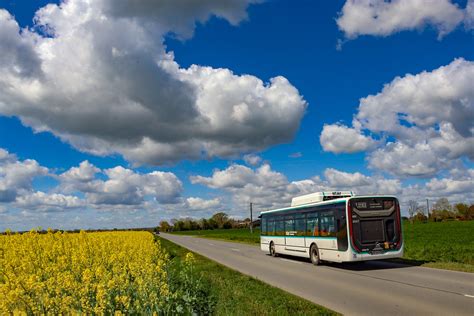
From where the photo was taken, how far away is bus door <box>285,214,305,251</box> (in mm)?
21422

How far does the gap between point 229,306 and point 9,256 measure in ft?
21.5

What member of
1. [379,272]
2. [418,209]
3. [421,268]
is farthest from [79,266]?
[418,209]

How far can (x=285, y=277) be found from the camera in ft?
50.1

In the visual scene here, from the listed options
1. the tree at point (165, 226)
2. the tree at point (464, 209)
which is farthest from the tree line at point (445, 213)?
the tree at point (165, 226)

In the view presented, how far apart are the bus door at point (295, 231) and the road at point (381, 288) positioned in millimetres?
3458

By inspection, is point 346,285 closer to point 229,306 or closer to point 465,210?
point 229,306

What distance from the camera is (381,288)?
468 inches

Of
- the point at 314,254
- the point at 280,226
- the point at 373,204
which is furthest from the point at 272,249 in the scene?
the point at 373,204

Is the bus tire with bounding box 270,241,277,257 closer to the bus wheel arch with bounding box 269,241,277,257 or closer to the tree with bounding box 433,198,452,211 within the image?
the bus wheel arch with bounding box 269,241,277,257

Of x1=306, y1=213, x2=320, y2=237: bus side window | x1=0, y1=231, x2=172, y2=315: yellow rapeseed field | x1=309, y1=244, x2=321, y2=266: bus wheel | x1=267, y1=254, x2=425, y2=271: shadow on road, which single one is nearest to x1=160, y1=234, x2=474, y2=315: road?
x1=267, y1=254, x2=425, y2=271: shadow on road

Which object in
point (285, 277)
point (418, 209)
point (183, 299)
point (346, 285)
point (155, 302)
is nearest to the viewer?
point (155, 302)

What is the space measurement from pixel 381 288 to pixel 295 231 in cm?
A: 1047

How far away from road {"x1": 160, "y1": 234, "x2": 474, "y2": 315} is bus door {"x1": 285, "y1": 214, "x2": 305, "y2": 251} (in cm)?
346

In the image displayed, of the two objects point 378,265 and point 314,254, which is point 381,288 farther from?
point 314,254
